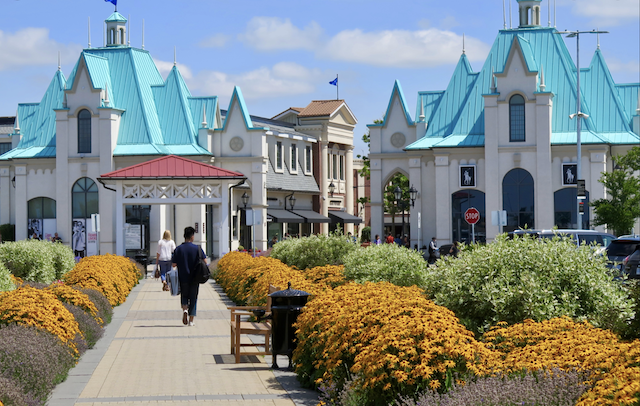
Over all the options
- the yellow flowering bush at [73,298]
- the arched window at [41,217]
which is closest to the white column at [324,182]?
the arched window at [41,217]

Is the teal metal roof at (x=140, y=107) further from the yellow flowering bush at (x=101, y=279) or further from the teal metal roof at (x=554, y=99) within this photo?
the yellow flowering bush at (x=101, y=279)

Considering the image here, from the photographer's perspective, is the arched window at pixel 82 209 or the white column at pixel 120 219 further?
the arched window at pixel 82 209

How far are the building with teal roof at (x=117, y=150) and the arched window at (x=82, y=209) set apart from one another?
6 centimetres

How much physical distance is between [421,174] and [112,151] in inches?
749

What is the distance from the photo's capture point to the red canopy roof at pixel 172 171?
38.0 m

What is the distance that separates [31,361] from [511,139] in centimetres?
4241

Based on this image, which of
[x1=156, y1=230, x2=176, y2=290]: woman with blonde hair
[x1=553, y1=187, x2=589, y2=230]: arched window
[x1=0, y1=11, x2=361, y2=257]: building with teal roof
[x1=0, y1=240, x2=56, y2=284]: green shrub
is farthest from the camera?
[x1=0, y1=11, x2=361, y2=257]: building with teal roof

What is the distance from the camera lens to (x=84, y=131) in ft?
181

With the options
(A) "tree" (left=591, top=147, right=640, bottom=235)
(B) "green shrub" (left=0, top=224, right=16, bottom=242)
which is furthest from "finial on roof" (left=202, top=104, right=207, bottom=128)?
(A) "tree" (left=591, top=147, right=640, bottom=235)

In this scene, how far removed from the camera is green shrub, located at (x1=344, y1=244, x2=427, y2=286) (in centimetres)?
1742

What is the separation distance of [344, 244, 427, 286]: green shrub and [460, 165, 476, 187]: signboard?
32.4 metres

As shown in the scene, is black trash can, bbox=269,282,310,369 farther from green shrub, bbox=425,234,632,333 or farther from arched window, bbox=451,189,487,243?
arched window, bbox=451,189,487,243

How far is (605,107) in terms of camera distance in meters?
51.7

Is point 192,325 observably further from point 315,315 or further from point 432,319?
point 432,319
